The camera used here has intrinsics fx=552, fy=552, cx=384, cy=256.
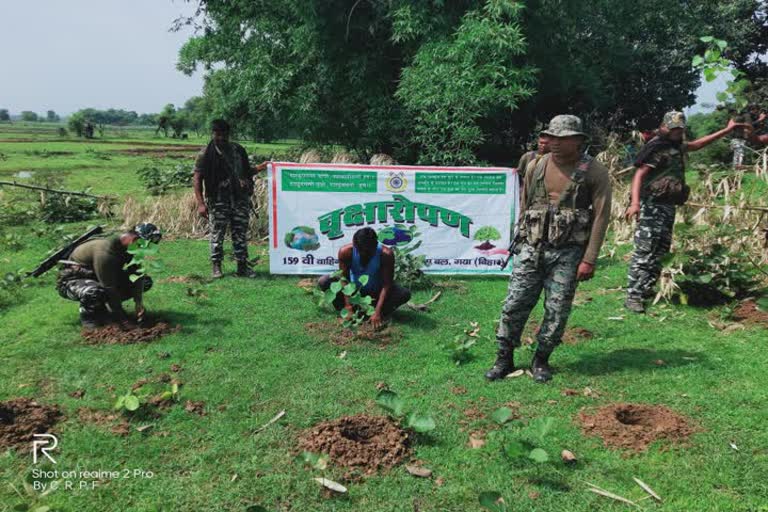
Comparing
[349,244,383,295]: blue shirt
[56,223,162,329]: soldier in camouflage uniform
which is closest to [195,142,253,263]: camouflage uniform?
[56,223,162,329]: soldier in camouflage uniform

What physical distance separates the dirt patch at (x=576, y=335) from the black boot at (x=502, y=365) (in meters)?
1.10

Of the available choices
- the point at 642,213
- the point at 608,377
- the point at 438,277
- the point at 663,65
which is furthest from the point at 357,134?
the point at 663,65

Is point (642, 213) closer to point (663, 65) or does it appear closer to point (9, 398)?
point (9, 398)

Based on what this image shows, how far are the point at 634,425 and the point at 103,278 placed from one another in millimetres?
4925

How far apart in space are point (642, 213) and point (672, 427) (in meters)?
3.23

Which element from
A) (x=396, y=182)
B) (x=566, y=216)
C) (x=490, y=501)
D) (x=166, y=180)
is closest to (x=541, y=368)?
(x=566, y=216)

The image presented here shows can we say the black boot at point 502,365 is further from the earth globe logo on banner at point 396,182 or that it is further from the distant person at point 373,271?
the earth globe logo on banner at point 396,182

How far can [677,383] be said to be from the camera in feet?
14.9

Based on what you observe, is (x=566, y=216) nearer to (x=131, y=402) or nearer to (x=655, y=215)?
(x=655, y=215)

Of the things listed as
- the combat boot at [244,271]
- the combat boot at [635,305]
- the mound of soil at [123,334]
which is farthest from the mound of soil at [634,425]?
the combat boot at [244,271]

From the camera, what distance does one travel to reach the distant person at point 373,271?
219 inches

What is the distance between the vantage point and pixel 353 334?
18.5 ft

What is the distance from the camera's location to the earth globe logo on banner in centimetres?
778

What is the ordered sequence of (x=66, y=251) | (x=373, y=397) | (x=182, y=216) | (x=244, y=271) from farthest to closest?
(x=182, y=216), (x=244, y=271), (x=66, y=251), (x=373, y=397)
